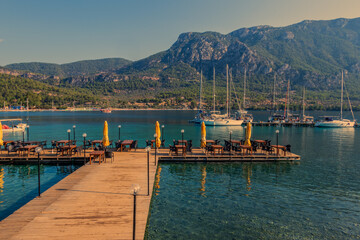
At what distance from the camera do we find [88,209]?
11.5m

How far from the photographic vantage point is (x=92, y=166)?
20.5 metres

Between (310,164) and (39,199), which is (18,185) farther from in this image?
(310,164)

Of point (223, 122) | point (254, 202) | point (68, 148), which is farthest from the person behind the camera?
point (223, 122)

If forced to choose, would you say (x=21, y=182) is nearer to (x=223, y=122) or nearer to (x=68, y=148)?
(x=68, y=148)

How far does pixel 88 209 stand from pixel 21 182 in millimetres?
11661

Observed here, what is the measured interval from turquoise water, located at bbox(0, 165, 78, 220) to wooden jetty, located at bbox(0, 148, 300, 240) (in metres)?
2.61

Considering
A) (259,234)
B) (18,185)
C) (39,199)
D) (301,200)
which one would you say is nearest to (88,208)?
(39,199)

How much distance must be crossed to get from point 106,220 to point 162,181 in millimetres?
9817

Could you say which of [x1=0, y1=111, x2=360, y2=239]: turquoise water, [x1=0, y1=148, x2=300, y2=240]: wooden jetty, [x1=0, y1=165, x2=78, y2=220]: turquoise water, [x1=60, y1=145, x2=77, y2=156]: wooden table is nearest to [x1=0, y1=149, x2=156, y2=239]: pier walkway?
[x1=0, y1=148, x2=300, y2=240]: wooden jetty

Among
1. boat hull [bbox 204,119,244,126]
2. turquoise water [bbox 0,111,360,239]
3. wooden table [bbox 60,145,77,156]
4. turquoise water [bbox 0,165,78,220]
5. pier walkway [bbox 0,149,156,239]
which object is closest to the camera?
pier walkway [bbox 0,149,156,239]

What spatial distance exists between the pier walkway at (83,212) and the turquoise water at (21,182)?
8.77ft

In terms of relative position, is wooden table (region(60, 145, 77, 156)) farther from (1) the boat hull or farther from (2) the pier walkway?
(1) the boat hull

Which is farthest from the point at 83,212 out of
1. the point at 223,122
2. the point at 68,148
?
the point at 223,122

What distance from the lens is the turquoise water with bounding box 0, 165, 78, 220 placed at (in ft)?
49.3
